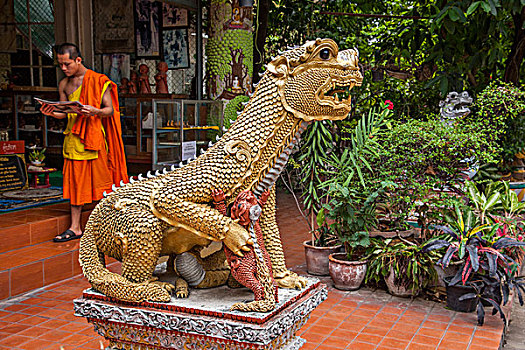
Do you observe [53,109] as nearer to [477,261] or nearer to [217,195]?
[217,195]

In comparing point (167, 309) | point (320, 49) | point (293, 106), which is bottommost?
point (167, 309)

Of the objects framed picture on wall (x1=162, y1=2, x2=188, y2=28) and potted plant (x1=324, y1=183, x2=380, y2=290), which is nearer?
potted plant (x1=324, y1=183, x2=380, y2=290)

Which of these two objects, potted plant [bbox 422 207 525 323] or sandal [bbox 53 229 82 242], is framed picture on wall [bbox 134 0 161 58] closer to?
sandal [bbox 53 229 82 242]

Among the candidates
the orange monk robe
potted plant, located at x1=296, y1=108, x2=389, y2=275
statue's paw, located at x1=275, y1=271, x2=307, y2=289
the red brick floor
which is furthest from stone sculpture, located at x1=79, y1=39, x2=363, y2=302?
the orange monk robe

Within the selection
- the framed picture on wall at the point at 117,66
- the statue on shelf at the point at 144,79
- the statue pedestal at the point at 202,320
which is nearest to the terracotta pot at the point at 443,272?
the statue pedestal at the point at 202,320

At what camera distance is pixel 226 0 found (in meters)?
6.94

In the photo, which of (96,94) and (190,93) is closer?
(96,94)

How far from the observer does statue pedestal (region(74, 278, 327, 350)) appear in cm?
208

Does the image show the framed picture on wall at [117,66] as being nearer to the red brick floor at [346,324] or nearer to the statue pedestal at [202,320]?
the red brick floor at [346,324]

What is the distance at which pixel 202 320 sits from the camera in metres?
2.13

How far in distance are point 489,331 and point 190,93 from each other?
5.11 m

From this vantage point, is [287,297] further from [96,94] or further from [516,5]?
[516,5]

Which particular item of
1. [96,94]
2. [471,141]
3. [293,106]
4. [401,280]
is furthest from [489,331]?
[96,94]

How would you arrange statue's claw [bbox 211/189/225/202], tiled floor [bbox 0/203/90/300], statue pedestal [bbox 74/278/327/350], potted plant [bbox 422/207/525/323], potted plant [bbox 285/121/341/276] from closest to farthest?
statue pedestal [bbox 74/278/327/350] < statue's claw [bbox 211/189/225/202] < potted plant [bbox 422/207/525/323] < tiled floor [bbox 0/203/90/300] < potted plant [bbox 285/121/341/276]
